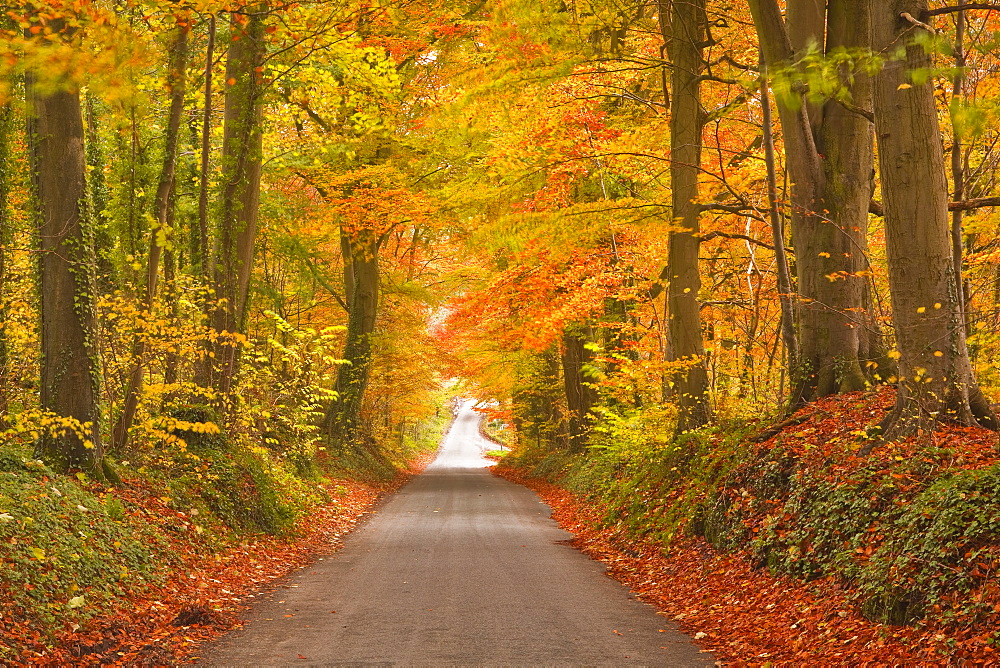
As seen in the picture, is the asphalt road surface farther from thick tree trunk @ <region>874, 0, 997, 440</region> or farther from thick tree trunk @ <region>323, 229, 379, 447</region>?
thick tree trunk @ <region>323, 229, 379, 447</region>

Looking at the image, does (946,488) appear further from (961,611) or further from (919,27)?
(919,27)

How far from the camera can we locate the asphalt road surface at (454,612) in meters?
6.25

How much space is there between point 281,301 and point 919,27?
1813 centimetres

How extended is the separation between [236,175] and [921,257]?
10.4 m

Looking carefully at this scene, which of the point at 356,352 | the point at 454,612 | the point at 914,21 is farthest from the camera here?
the point at 356,352

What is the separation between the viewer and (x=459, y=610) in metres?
7.83

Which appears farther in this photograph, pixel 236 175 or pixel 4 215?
pixel 236 175

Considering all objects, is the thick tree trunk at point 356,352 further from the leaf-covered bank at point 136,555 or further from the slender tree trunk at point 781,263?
the slender tree trunk at point 781,263

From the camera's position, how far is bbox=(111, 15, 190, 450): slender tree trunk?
1080 cm

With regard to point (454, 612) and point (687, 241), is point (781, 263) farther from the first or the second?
point (454, 612)

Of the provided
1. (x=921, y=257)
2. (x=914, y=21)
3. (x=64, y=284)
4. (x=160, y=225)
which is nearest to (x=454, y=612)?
(x=921, y=257)

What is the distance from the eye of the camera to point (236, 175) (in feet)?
44.7

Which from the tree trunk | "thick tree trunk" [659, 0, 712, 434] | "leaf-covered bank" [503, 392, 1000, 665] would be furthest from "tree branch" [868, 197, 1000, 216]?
"thick tree trunk" [659, 0, 712, 434]

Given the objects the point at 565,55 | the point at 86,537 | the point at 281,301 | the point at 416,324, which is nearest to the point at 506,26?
the point at 565,55
